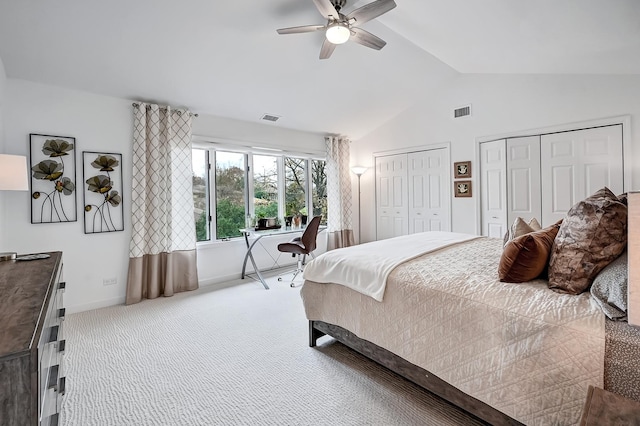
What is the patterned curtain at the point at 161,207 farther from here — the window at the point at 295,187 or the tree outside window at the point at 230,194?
the window at the point at 295,187

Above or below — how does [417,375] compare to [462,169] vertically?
below

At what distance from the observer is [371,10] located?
7.80ft

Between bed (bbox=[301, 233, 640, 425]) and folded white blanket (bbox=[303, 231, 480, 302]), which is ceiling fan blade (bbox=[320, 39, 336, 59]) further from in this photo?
bed (bbox=[301, 233, 640, 425])

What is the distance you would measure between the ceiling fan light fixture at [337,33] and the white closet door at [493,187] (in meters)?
2.94

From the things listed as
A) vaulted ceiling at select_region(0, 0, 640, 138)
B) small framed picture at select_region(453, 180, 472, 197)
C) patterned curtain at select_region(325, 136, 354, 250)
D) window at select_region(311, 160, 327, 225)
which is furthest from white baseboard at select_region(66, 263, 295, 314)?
small framed picture at select_region(453, 180, 472, 197)

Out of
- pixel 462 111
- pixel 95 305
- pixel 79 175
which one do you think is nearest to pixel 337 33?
pixel 462 111

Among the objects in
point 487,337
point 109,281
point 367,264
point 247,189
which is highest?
point 247,189

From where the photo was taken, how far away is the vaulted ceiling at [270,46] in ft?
8.11

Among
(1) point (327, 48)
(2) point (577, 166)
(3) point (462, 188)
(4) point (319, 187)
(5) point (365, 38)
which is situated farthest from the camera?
(4) point (319, 187)

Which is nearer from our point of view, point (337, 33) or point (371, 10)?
point (371, 10)

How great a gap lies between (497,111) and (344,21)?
9.67ft

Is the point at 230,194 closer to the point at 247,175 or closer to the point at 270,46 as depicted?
the point at 247,175

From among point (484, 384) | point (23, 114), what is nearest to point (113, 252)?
point (23, 114)

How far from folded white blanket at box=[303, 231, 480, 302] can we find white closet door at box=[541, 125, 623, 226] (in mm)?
2102
